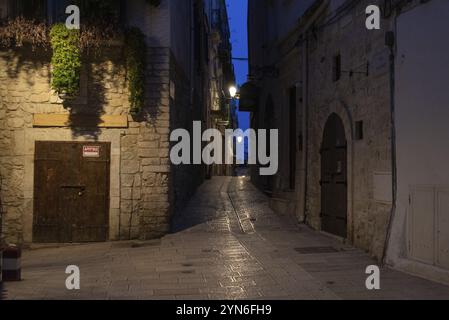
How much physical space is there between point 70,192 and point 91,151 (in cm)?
94

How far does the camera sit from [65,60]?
32.4 ft

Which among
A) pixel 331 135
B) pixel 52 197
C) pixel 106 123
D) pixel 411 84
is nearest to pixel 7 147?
pixel 52 197

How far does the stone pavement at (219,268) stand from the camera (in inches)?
245

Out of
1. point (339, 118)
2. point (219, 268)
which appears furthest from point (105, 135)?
point (339, 118)

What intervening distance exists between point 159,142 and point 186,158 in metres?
3.34

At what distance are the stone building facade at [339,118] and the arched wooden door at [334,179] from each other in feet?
0.07

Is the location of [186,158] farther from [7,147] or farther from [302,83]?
[7,147]

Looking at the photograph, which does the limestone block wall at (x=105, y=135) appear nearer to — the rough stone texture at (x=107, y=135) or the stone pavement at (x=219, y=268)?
the rough stone texture at (x=107, y=135)

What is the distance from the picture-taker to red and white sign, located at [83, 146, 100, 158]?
10586 mm

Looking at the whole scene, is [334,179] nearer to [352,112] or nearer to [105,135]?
[352,112]

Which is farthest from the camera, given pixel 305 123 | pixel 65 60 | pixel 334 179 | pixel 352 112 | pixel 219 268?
pixel 305 123

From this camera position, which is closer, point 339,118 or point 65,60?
point 65,60

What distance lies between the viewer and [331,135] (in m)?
10.6

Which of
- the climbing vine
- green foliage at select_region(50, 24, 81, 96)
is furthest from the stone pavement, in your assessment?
green foliage at select_region(50, 24, 81, 96)
